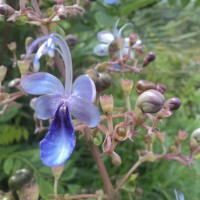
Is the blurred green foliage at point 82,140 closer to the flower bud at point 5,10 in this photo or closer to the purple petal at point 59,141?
the flower bud at point 5,10

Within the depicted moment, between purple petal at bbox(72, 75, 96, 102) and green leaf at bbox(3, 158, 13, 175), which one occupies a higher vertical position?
purple petal at bbox(72, 75, 96, 102)

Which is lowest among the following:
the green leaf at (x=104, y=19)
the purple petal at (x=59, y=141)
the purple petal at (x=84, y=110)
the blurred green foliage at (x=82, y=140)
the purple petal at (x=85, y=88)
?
the blurred green foliage at (x=82, y=140)

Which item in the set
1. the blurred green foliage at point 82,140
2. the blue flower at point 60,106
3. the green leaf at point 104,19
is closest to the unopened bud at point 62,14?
the blue flower at point 60,106

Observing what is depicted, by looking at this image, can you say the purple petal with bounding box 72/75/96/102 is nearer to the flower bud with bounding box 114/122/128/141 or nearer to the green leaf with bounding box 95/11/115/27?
the flower bud with bounding box 114/122/128/141

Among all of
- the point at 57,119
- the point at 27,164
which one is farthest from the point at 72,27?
the point at 57,119

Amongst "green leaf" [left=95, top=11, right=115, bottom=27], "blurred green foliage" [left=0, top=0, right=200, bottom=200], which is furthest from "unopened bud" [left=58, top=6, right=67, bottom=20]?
"green leaf" [left=95, top=11, right=115, bottom=27]

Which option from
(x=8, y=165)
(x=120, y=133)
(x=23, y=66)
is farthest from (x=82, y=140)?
(x=120, y=133)

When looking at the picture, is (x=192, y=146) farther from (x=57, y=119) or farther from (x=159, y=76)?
(x=159, y=76)
